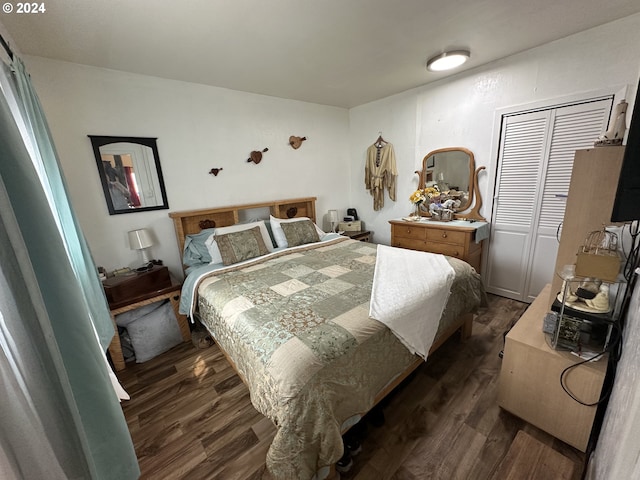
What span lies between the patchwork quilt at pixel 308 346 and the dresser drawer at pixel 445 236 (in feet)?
2.21

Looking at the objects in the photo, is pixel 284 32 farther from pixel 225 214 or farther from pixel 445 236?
pixel 445 236

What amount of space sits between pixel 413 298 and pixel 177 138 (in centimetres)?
259

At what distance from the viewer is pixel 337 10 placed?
5.20 ft

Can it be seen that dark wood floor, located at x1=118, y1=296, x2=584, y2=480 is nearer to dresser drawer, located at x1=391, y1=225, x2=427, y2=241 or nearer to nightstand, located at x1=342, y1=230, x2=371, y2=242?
dresser drawer, located at x1=391, y1=225, x2=427, y2=241

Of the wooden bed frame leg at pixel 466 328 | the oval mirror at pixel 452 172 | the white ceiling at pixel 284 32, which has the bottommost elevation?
the wooden bed frame leg at pixel 466 328

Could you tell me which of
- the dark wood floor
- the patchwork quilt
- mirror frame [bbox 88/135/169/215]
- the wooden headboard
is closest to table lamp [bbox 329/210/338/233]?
the wooden headboard

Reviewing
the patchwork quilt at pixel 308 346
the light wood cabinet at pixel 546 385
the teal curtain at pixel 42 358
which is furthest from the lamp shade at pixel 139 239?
the light wood cabinet at pixel 546 385

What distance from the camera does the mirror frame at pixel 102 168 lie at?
2.14 meters

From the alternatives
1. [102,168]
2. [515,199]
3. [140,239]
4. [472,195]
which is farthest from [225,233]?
[515,199]

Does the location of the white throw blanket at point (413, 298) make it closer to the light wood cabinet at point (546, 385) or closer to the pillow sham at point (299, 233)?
the light wood cabinet at point (546, 385)

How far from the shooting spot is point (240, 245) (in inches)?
96.7

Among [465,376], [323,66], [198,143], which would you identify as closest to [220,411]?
[465,376]

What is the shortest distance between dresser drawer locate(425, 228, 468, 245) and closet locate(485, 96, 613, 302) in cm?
48

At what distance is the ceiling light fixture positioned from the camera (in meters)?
2.17
